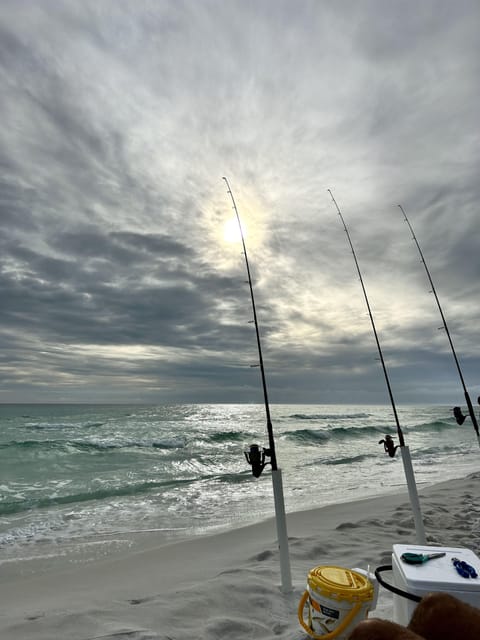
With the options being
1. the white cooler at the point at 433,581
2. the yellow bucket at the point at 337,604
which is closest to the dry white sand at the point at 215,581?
the yellow bucket at the point at 337,604

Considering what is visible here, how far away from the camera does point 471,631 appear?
4.82 ft

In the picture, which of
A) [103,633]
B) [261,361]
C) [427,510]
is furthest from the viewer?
[427,510]

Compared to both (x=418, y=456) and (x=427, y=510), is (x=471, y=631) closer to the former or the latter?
(x=427, y=510)

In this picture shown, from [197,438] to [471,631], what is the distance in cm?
2404

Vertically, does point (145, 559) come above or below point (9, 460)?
below

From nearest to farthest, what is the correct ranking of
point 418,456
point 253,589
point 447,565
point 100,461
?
point 447,565
point 253,589
point 100,461
point 418,456

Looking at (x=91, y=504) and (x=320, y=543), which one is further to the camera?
(x=91, y=504)

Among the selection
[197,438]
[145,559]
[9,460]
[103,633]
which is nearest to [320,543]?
[145,559]

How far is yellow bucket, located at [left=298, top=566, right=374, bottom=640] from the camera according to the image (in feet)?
7.14

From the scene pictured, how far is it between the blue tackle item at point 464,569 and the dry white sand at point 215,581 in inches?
44.1

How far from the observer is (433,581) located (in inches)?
78.4

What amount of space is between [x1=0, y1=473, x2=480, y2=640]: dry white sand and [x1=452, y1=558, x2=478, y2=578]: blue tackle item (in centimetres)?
112

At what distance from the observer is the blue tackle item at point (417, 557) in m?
2.20

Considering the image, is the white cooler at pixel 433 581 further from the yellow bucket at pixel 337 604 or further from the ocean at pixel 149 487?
the ocean at pixel 149 487
